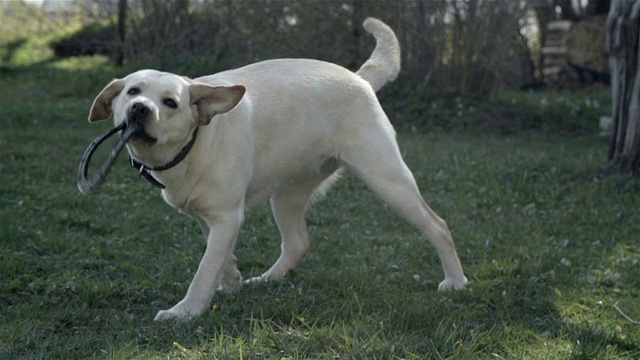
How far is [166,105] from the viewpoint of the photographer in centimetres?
436

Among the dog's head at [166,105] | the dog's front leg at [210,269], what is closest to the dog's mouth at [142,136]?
the dog's head at [166,105]

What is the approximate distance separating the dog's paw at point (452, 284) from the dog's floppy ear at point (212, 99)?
1521 mm

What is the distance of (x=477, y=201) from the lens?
7383 millimetres

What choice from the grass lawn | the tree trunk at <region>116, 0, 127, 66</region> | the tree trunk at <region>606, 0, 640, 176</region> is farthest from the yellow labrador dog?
the tree trunk at <region>116, 0, 127, 66</region>

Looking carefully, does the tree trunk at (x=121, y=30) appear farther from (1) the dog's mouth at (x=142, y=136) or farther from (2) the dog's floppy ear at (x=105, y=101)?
(1) the dog's mouth at (x=142, y=136)

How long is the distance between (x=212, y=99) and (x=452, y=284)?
5.38ft

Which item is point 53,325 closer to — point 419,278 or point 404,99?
point 419,278

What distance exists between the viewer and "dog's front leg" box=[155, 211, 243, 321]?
4406mm

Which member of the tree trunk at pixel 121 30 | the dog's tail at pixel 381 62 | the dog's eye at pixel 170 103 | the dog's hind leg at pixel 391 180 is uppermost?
the dog's eye at pixel 170 103

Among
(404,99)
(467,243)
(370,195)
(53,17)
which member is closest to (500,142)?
(404,99)

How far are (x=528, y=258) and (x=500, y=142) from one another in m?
4.78

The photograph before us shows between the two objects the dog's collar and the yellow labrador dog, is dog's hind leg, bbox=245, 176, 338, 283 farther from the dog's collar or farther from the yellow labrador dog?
the dog's collar

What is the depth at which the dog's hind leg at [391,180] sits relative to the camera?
5035mm

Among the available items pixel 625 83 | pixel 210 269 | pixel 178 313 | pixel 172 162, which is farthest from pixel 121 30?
pixel 178 313
